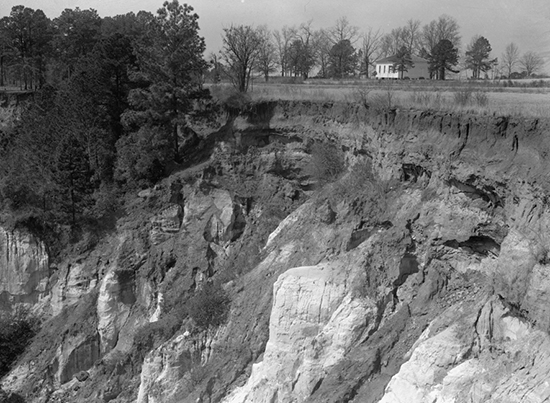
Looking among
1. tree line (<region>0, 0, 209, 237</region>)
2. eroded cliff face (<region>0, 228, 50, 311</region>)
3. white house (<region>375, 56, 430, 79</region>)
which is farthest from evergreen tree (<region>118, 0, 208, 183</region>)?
white house (<region>375, 56, 430, 79</region>)

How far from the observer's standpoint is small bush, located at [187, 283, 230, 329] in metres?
20.8

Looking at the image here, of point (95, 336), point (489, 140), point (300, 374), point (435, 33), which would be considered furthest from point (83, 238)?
point (435, 33)

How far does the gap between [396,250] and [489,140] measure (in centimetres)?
435

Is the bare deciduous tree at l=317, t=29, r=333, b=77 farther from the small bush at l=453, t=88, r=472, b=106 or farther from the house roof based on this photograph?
the small bush at l=453, t=88, r=472, b=106

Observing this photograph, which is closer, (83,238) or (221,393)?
(221,393)

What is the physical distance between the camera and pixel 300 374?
1722cm

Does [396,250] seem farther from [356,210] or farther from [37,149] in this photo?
[37,149]

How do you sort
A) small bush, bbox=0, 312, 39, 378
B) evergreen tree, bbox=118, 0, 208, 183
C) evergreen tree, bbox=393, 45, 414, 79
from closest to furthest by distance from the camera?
small bush, bbox=0, 312, 39, 378
evergreen tree, bbox=118, 0, 208, 183
evergreen tree, bbox=393, 45, 414, 79

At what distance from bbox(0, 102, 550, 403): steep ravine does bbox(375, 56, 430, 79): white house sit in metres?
22.9

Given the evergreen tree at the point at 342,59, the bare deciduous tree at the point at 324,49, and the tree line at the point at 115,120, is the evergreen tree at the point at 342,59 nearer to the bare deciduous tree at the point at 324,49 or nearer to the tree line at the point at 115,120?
the bare deciduous tree at the point at 324,49

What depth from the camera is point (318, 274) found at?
18.8m

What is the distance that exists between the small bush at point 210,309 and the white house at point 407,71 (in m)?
31.1

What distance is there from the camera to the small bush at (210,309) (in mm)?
20781

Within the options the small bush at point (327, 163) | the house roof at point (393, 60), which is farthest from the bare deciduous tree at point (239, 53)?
the house roof at point (393, 60)
